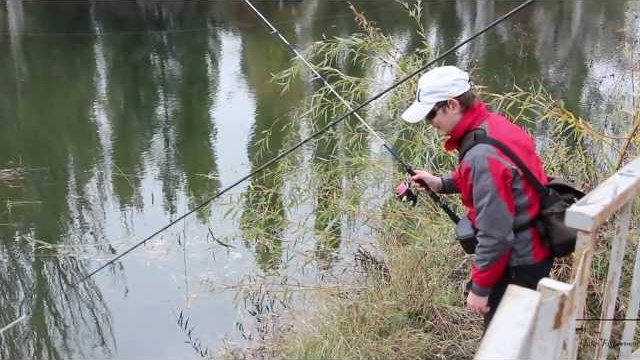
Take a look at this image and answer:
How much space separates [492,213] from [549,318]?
0.50m

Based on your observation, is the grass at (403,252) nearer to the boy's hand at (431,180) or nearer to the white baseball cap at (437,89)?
the boy's hand at (431,180)

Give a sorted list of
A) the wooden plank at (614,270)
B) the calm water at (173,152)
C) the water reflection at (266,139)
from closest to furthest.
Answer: the wooden plank at (614,270)
the calm water at (173,152)
the water reflection at (266,139)

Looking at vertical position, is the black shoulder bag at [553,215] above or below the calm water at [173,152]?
above

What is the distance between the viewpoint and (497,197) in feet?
5.59

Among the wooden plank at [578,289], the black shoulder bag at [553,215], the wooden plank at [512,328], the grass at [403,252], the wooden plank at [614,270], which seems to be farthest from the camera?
the grass at [403,252]

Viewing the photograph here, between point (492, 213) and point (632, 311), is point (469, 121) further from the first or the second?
point (632, 311)

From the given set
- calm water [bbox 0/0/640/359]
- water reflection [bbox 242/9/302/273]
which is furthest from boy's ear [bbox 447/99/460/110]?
water reflection [bbox 242/9/302/273]

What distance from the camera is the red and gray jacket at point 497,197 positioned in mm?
1697

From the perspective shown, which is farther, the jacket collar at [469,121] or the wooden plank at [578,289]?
the jacket collar at [469,121]

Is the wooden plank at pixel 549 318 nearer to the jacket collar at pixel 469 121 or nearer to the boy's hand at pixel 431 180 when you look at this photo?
the jacket collar at pixel 469 121

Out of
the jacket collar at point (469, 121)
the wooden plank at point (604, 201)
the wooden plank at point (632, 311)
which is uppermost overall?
the jacket collar at point (469, 121)

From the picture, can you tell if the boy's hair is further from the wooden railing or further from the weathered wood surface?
the weathered wood surface

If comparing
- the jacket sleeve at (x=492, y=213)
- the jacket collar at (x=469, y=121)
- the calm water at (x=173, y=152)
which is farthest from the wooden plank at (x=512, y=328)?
the calm water at (x=173, y=152)

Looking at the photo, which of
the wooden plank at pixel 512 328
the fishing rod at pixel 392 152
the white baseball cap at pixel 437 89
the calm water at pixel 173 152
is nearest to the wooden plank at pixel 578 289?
the wooden plank at pixel 512 328
